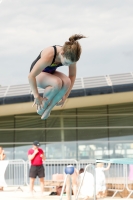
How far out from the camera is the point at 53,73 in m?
6.51

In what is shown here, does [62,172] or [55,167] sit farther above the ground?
[55,167]

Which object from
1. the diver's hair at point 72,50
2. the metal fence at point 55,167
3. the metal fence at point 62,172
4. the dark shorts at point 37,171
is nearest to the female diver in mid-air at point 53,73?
the diver's hair at point 72,50

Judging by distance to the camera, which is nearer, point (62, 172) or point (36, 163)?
point (36, 163)

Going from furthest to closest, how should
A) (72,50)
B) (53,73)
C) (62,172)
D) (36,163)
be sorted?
(62,172), (36,163), (53,73), (72,50)

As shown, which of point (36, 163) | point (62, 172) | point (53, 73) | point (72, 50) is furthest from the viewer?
point (62, 172)

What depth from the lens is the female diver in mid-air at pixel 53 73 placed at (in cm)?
594

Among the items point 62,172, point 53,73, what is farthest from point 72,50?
point 62,172

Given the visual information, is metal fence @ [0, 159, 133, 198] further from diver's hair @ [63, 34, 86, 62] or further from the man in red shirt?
diver's hair @ [63, 34, 86, 62]

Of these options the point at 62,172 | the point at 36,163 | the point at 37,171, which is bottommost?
the point at 62,172

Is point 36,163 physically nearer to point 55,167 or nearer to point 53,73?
point 55,167

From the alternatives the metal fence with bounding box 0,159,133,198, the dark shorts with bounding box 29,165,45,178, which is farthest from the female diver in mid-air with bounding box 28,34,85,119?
the dark shorts with bounding box 29,165,45,178

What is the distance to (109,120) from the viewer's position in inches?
1035

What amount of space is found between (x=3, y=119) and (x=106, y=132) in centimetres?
534

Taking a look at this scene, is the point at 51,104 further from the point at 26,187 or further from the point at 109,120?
the point at 109,120
